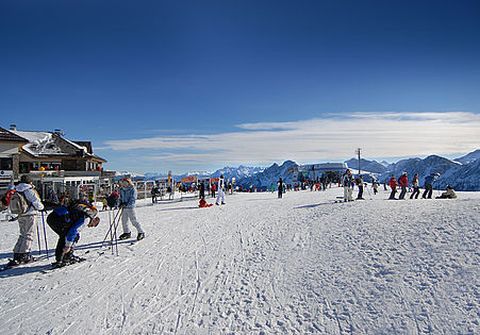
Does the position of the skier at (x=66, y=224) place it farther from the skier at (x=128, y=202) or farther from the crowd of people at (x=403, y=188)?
the crowd of people at (x=403, y=188)

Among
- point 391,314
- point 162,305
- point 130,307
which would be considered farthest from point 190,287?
point 391,314

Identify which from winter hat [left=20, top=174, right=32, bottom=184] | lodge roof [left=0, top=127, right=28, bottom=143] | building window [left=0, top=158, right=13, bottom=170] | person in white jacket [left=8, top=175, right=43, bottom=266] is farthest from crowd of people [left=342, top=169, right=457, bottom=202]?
building window [left=0, top=158, right=13, bottom=170]

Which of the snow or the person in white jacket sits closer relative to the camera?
the snow

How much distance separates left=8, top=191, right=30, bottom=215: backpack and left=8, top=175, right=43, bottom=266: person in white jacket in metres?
0.04

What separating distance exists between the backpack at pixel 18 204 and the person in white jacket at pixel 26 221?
0.04 meters

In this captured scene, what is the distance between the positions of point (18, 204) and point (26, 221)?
0.41m

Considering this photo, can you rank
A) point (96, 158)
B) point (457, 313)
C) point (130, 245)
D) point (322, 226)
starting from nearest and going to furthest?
point (457, 313) → point (130, 245) → point (322, 226) → point (96, 158)

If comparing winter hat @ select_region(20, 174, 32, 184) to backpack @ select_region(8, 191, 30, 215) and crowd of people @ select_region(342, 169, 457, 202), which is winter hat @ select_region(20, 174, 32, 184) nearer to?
backpack @ select_region(8, 191, 30, 215)

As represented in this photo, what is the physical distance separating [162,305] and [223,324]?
3.79 ft

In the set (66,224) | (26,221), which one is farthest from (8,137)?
(66,224)

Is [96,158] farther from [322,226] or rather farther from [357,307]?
[357,307]

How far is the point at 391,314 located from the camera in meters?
4.29

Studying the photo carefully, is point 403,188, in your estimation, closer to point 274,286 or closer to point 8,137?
point 274,286

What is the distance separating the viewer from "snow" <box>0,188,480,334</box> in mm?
4211
